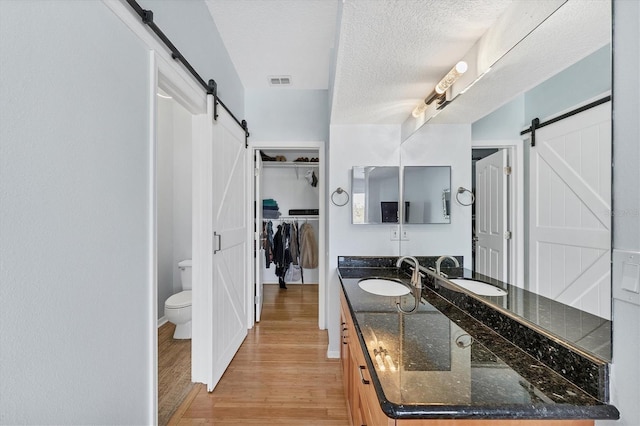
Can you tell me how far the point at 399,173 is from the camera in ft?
7.75

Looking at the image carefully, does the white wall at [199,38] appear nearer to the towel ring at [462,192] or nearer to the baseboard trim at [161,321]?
the towel ring at [462,192]

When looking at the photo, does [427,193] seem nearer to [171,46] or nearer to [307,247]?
[171,46]

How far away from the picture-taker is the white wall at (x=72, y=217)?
0.68 m

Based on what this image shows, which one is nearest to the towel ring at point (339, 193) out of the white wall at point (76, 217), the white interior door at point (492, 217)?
the white interior door at point (492, 217)

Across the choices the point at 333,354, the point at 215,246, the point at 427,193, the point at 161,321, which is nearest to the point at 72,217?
the point at 215,246

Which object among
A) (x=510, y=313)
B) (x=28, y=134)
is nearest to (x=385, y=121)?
(x=510, y=313)

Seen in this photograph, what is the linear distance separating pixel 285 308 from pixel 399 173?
246cm

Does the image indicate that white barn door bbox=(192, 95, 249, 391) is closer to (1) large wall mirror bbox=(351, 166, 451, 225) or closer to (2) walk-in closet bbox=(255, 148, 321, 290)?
(1) large wall mirror bbox=(351, 166, 451, 225)

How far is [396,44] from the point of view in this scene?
1294 millimetres

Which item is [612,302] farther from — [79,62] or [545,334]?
[79,62]

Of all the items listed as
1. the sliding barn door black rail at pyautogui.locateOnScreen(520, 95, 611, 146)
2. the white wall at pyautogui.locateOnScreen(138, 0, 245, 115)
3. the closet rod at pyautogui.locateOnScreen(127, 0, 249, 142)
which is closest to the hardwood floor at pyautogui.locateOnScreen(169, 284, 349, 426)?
the sliding barn door black rail at pyautogui.locateOnScreen(520, 95, 611, 146)

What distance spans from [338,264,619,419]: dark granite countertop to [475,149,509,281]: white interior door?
28 centimetres

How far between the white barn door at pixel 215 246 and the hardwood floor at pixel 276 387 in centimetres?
13

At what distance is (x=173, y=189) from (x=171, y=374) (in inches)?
87.3
